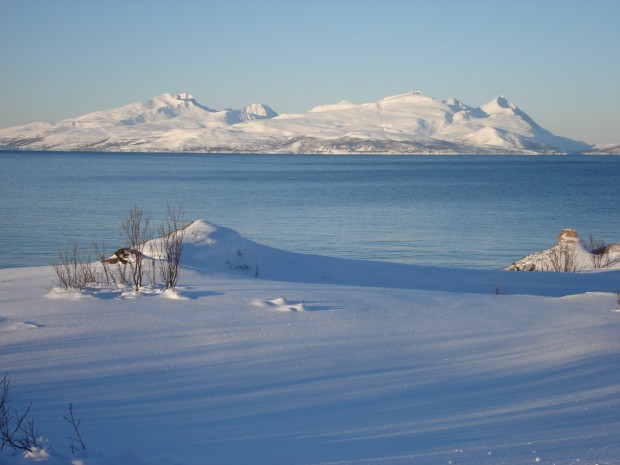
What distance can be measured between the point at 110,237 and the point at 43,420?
71.3ft

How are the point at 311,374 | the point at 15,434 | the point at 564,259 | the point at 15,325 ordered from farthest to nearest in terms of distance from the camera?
the point at 564,259, the point at 15,325, the point at 311,374, the point at 15,434

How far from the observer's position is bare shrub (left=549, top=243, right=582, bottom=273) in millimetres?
15994

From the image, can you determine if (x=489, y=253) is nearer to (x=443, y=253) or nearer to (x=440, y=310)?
(x=443, y=253)

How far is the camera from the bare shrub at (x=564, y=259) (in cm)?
1599

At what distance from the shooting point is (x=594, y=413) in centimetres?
546

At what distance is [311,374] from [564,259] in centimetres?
1209

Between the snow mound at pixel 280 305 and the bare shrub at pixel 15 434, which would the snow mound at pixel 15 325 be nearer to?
the bare shrub at pixel 15 434

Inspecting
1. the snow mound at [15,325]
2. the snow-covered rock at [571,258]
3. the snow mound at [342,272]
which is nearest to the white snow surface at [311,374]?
the snow mound at [15,325]

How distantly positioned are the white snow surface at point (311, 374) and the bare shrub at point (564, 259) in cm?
Result: 609

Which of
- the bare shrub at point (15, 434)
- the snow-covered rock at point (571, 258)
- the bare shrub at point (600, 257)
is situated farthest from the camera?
the bare shrub at point (600, 257)

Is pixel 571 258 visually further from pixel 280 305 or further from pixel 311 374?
pixel 311 374

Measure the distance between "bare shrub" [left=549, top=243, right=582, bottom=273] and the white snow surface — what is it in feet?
20.0

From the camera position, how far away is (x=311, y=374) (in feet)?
20.4

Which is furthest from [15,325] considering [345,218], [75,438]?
[345,218]
